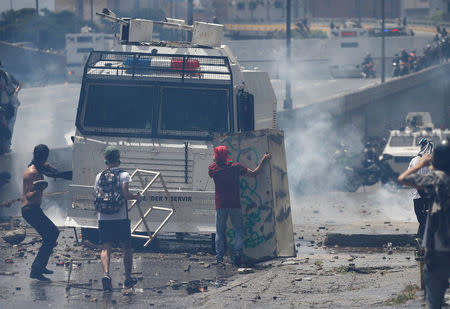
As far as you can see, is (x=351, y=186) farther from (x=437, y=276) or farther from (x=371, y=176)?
(x=437, y=276)

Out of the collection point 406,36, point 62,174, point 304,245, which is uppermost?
point 406,36

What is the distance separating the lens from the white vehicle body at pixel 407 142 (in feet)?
78.5

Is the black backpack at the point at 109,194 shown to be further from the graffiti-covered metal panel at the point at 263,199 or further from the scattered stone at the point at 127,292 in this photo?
the graffiti-covered metal panel at the point at 263,199

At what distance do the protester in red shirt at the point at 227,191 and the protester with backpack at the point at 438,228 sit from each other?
4.13 m

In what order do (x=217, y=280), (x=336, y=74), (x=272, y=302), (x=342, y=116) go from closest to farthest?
(x=272, y=302), (x=217, y=280), (x=342, y=116), (x=336, y=74)

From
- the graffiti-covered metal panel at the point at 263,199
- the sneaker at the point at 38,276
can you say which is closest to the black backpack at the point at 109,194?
the sneaker at the point at 38,276

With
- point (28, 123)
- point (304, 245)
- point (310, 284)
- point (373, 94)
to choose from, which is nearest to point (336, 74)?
point (373, 94)

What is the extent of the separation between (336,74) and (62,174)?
46408mm

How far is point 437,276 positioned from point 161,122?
19.8ft

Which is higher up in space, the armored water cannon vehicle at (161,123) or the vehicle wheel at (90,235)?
the armored water cannon vehicle at (161,123)

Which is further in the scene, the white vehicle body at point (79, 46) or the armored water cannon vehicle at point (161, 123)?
the white vehicle body at point (79, 46)

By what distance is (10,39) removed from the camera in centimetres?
6334

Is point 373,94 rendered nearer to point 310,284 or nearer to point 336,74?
point 336,74

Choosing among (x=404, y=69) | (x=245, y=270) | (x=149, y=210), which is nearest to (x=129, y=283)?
(x=245, y=270)
